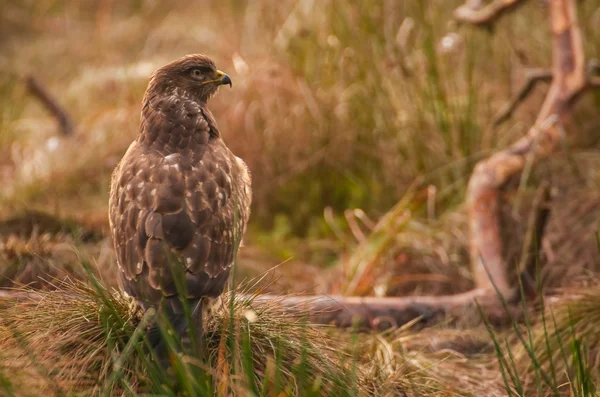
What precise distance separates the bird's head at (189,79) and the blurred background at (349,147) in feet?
4.24

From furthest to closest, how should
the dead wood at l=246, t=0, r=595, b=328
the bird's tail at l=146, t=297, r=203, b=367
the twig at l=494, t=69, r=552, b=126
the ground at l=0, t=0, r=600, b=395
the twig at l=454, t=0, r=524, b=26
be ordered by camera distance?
the twig at l=454, t=0, r=524, b=26 < the twig at l=494, t=69, r=552, b=126 < the dead wood at l=246, t=0, r=595, b=328 < the ground at l=0, t=0, r=600, b=395 < the bird's tail at l=146, t=297, r=203, b=367

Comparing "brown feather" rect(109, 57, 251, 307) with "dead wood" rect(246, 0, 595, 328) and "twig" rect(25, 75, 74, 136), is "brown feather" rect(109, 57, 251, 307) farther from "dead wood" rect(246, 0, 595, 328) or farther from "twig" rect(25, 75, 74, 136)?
"twig" rect(25, 75, 74, 136)

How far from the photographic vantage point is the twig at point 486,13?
5735 mm

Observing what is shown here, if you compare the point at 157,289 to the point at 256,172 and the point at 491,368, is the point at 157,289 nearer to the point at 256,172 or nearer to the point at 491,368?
the point at 491,368

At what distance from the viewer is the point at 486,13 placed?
19.1ft

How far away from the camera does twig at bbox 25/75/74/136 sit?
338 inches

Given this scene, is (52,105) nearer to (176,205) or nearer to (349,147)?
(349,147)

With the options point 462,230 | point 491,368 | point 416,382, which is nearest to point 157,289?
point 416,382

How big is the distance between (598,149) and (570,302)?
2208 millimetres

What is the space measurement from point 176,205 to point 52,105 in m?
5.54

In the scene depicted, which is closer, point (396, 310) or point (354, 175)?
point (396, 310)

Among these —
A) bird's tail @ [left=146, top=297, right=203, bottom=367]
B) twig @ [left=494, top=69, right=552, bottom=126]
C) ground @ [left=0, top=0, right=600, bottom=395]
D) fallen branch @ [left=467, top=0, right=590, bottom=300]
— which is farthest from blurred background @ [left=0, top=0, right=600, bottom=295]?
bird's tail @ [left=146, top=297, right=203, bottom=367]

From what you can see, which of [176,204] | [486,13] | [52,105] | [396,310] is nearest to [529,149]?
[486,13]

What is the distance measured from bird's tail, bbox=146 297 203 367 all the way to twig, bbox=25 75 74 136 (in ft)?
18.8
